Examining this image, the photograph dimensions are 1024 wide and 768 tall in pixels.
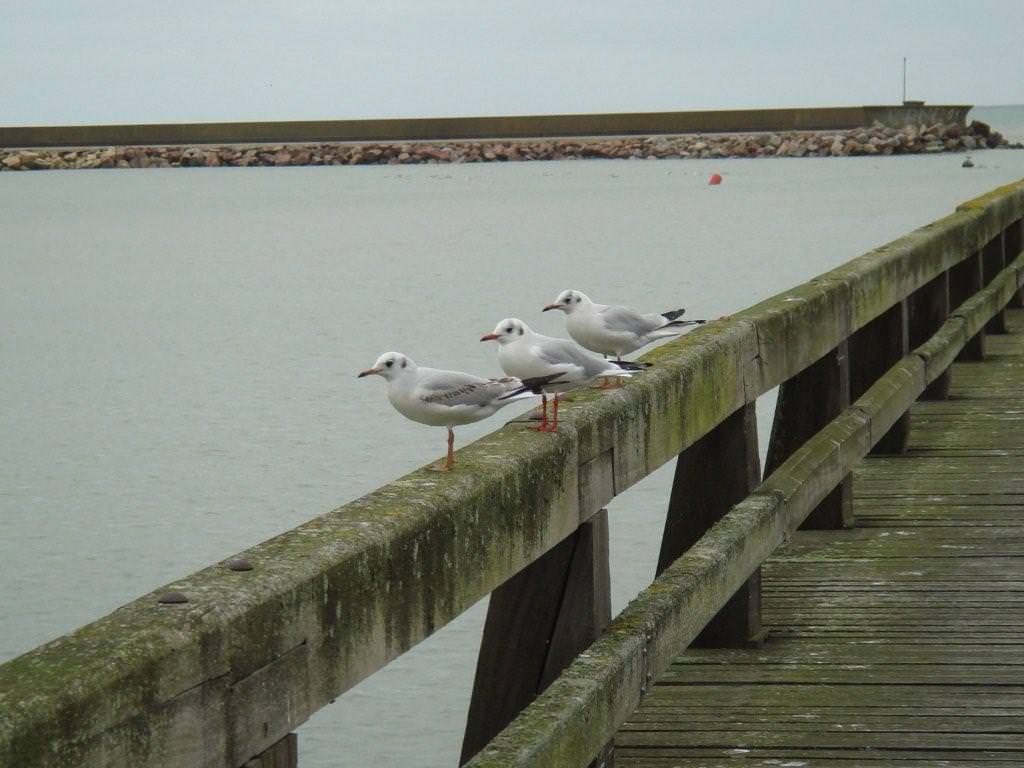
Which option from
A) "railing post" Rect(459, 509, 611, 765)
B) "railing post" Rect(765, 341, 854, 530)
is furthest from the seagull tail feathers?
"railing post" Rect(765, 341, 854, 530)

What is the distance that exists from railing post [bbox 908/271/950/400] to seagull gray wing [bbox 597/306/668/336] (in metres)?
3.54

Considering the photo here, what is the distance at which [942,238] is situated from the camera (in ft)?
24.1

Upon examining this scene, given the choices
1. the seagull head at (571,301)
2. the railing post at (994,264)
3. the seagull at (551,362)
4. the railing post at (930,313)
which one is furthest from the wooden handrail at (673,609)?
the railing post at (994,264)

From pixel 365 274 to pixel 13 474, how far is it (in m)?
24.1

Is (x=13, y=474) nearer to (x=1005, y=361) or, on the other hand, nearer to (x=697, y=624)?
(x=1005, y=361)

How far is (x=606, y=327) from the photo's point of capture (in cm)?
461

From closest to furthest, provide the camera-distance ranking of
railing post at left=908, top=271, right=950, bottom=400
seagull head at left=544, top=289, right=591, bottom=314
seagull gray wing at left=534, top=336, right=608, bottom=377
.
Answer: seagull gray wing at left=534, top=336, right=608, bottom=377 → seagull head at left=544, top=289, right=591, bottom=314 → railing post at left=908, top=271, right=950, bottom=400

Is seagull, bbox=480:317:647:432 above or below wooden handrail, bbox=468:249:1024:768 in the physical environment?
above

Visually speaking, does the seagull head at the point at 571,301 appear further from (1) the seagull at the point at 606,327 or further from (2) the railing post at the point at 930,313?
(2) the railing post at the point at 930,313

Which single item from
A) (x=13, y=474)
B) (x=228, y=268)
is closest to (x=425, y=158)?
(x=228, y=268)

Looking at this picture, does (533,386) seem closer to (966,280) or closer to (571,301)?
A: (571,301)

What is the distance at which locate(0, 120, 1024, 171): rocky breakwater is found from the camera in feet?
357

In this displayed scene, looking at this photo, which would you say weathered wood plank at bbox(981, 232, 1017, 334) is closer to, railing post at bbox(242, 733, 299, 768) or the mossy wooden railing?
the mossy wooden railing

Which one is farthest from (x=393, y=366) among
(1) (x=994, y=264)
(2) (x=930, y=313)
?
(1) (x=994, y=264)
